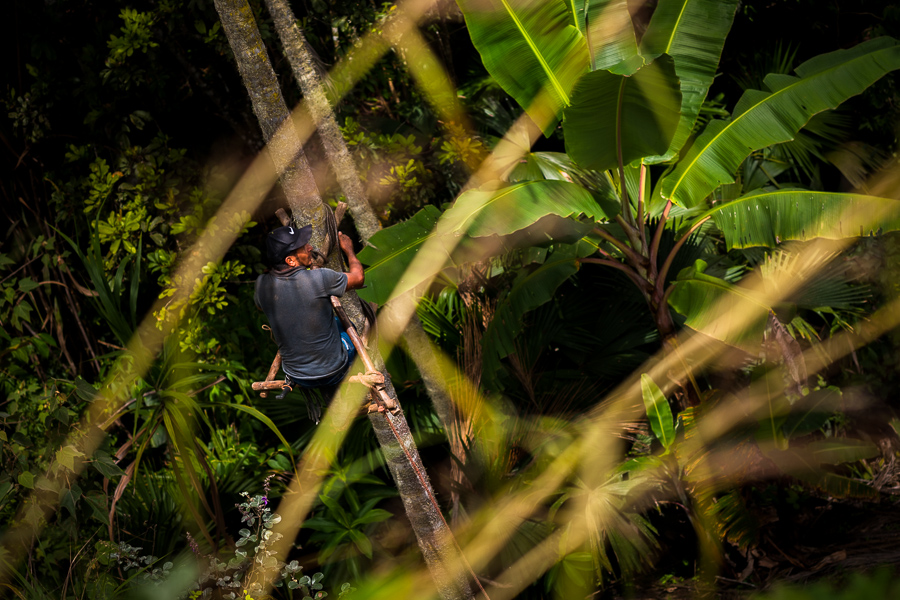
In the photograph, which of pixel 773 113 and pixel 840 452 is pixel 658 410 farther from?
pixel 773 113

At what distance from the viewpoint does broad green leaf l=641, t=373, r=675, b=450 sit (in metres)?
3.46

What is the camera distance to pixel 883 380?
5145 millimetres

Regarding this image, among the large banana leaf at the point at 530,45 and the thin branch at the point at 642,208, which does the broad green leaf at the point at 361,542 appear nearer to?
the thin branch at the point at 642,208

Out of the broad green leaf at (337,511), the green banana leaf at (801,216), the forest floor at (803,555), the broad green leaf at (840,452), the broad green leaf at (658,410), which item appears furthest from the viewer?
the broad green leaf at (840,452)

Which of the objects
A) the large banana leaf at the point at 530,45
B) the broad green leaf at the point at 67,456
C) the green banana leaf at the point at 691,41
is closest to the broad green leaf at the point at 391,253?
the large banana leaf at the point at 530,45

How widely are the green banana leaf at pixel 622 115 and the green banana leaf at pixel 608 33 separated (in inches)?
19.2

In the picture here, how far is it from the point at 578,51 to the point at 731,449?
2408 millimetres

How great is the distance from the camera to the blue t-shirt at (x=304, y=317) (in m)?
2.16

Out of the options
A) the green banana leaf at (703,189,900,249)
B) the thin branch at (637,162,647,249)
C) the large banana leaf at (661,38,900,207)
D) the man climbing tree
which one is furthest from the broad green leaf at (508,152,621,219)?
the man climbing tree

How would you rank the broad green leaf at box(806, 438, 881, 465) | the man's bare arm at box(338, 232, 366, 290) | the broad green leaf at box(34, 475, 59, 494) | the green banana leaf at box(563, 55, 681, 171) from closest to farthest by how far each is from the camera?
the man's bare arm at box(338, 232, 366, 290), the green banana leaf at box(563, 55, 681, 171), the broad green leaf at box(34, 475, 59, 494), the broad green leaf at box(806, 438, 881, 465)

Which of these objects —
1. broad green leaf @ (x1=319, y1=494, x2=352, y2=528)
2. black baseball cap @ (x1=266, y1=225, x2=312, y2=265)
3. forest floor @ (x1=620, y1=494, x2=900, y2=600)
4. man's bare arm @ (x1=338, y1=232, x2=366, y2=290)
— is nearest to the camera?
black baseball cap @ (x1=266, y1=225, x2=312, y2=265)

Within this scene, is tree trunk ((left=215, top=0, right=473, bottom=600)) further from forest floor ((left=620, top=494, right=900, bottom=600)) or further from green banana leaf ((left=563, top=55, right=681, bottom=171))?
forest floor ((left=620, top=494, right=900, bottom=600))

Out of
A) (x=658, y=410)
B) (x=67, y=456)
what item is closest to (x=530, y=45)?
(x=658, y=410)

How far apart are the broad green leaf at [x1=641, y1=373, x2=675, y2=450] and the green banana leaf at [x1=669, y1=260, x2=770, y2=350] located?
418 millimetres
